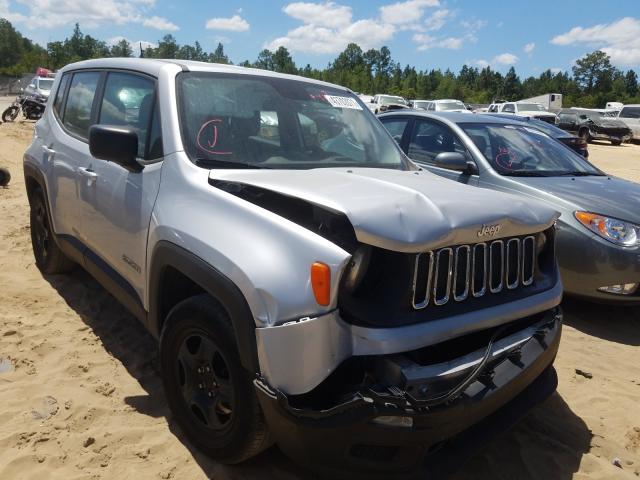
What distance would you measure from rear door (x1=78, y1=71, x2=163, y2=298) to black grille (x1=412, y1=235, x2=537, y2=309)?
4.88ft

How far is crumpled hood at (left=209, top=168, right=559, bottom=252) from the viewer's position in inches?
80.9

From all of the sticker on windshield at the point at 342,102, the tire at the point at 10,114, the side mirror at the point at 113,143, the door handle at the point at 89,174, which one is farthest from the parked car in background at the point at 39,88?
the side mirror at the point at 113,143

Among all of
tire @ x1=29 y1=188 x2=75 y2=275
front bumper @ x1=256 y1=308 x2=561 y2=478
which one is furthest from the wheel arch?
tire @ x1=29 y1=188 x2=75 y2=275

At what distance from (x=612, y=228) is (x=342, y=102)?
244 centimetres

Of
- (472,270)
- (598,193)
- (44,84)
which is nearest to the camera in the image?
(472,270)

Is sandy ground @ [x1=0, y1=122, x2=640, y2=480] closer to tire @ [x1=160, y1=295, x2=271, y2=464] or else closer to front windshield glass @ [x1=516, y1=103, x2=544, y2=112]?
tire @ [x1=160, y1=295, x2=271, y2=464]

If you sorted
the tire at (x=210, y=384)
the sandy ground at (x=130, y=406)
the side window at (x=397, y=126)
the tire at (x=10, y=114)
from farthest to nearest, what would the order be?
1. the tire at (x=10, y=114)
2. the side window at (x=397, y=126)
3. the sandy ground at (x=130, y=406)
4. the tire at (x=210, y=384)

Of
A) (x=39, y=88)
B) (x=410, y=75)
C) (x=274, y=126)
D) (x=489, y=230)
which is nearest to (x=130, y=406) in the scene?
(x=274, y=126)

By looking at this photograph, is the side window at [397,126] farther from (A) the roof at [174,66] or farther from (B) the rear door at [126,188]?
(B) the rear door at [126,188]

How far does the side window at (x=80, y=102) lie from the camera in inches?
156

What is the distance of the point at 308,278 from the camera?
2023mm

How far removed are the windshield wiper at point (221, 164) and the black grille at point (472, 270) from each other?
1.14 meters

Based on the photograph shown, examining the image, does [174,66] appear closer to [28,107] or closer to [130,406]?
[130,406]

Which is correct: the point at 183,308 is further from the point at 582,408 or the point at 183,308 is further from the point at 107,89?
the point at 582,408
